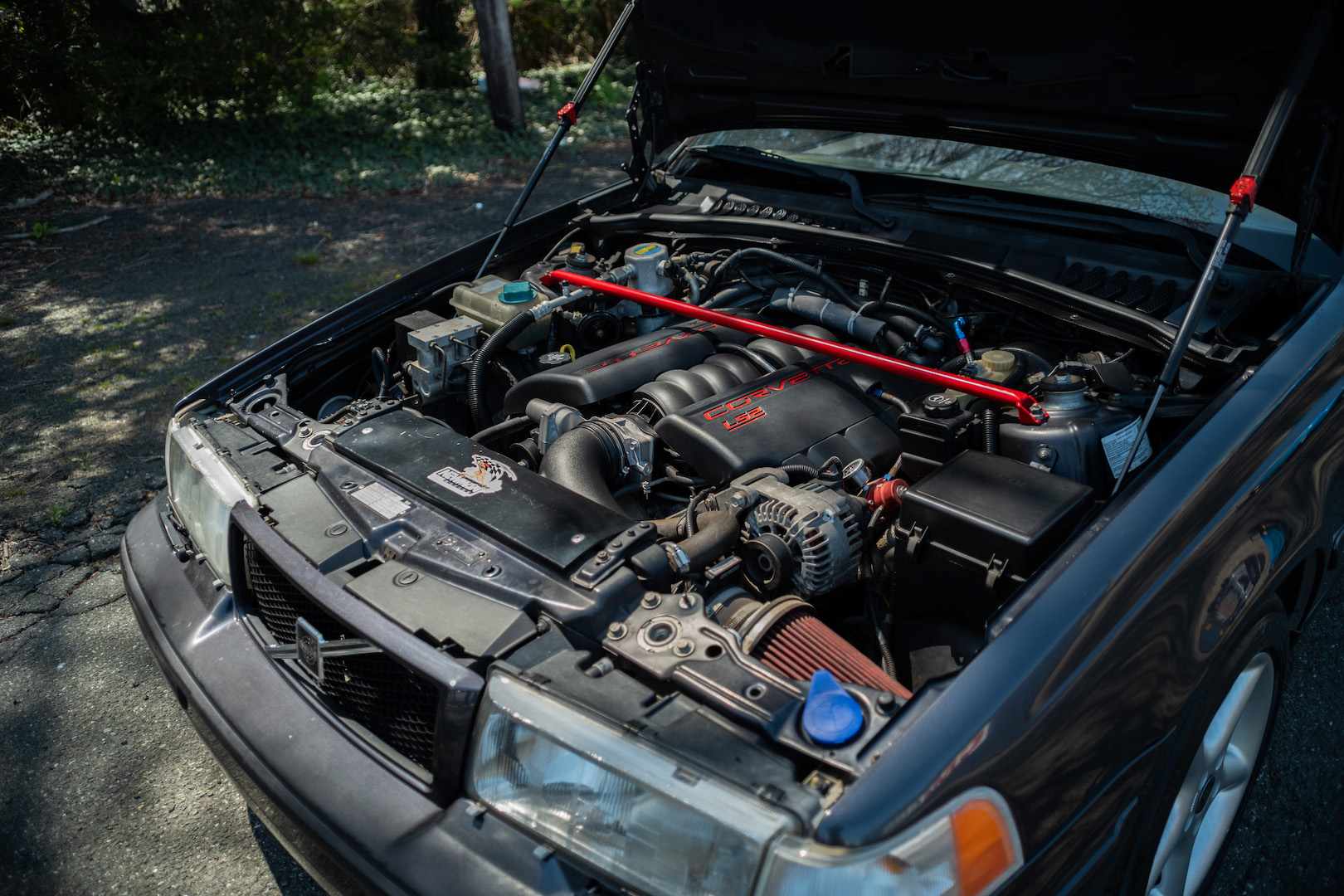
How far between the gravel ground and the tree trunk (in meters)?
2.63

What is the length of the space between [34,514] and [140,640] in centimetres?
109

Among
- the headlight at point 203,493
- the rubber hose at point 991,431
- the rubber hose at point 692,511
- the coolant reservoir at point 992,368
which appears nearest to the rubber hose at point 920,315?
the coolant reservoir at point 992,368

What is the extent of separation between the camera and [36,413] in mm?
4438

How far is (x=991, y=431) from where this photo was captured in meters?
2.02

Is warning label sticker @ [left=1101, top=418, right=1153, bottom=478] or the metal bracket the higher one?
warning label sticker @ [left=1101, top=418, right=1153, bottom=478]

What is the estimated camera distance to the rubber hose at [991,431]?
79.5 inches

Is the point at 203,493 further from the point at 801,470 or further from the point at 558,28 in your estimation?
the point at 558,28

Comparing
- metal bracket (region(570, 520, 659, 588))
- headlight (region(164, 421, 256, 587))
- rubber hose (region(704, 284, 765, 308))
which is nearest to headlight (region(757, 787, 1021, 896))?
metal bracket (region(570, 520, 659, 588))

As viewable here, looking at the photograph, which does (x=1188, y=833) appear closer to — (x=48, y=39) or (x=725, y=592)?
(x=725, y=592)

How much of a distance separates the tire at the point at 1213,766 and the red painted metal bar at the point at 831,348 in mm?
631

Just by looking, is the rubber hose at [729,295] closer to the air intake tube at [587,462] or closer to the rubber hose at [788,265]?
the rubber hose at [788,265]

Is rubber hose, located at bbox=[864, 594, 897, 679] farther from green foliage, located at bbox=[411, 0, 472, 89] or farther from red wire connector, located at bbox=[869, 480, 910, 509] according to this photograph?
green foliage, located at bbox=[411, 0, 472, 89]

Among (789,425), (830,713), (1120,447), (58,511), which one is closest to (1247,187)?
(1120,447)

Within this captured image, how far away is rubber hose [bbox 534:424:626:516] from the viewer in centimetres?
207
